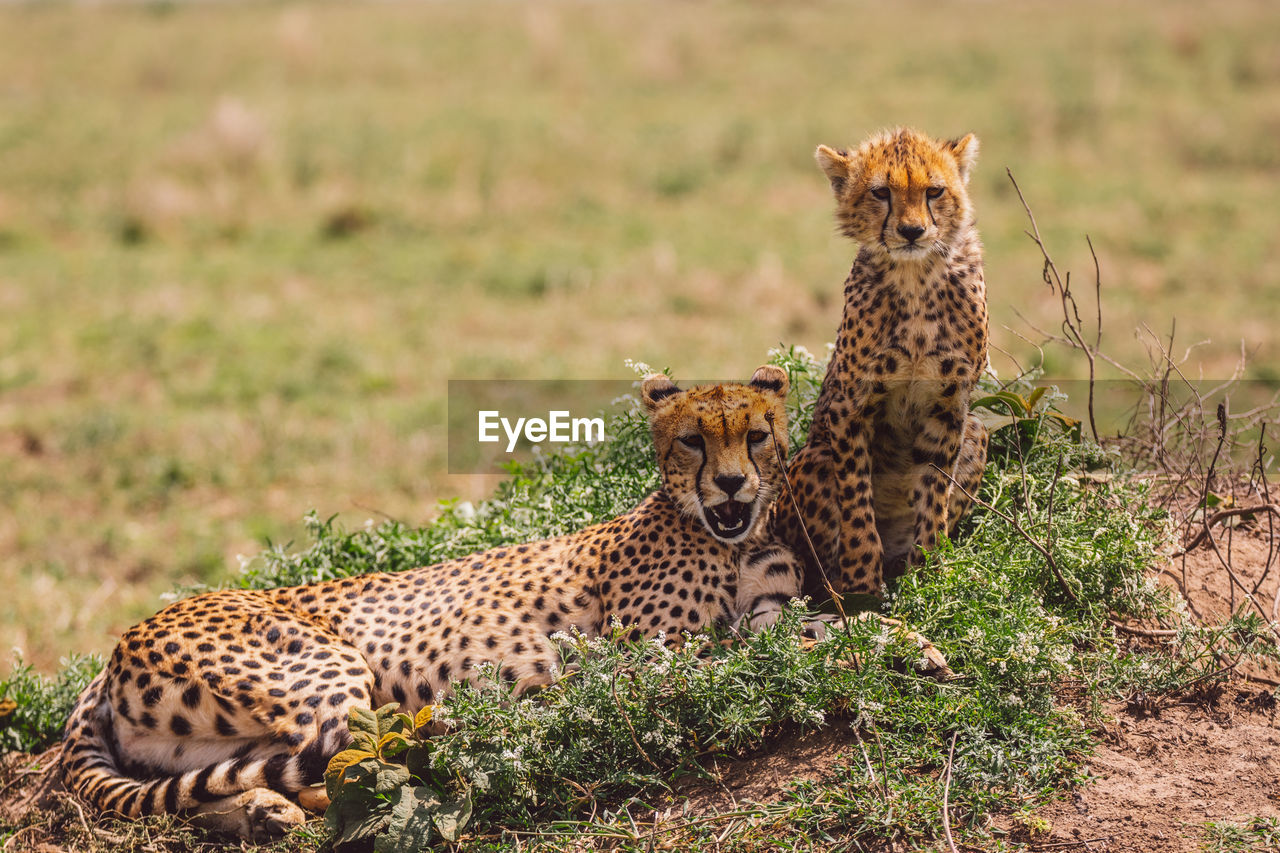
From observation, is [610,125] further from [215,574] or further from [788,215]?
[215,574]

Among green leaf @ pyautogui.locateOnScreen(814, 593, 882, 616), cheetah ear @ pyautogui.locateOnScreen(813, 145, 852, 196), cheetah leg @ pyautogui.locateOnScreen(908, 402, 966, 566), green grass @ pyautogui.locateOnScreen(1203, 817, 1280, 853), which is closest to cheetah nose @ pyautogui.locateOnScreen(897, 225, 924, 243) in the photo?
cheetah ear @ pyautogui.locateOnScreen(813, 145, 852, 196)

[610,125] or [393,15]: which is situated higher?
[393,15]

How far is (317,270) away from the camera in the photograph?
11852 millimetres

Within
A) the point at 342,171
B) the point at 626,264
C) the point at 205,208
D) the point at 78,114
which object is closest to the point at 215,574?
the point at 626,264

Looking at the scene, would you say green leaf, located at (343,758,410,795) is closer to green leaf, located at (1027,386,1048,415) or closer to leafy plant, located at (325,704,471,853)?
leafy plant, located at (325,704,471,853)

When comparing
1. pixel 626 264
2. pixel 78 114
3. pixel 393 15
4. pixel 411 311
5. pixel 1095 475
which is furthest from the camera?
pixel 393 15

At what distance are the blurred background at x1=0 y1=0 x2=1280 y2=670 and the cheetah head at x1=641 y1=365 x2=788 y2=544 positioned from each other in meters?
1.13

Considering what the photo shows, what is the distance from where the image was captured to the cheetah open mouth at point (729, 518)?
3445 mm

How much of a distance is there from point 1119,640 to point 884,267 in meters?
1.25

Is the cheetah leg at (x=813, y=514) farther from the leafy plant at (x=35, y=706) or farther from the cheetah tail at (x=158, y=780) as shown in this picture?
the leafy plant at (x=35, y=706)

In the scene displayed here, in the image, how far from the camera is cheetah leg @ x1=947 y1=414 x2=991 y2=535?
3.70 m

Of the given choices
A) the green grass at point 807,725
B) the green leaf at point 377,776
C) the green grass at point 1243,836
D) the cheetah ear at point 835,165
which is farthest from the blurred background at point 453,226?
the green leaf at point 377,776

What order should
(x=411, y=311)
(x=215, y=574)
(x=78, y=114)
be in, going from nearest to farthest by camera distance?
1. (x=215, y=574)
2. (x=411, y=311)
3. (x=78, y=114)

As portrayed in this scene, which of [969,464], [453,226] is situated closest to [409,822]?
[969,464]
